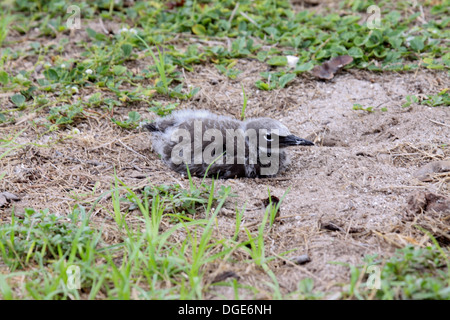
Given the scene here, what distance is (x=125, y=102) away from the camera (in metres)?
5.27

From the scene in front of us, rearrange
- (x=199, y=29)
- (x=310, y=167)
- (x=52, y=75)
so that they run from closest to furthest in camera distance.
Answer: (x=310, y=167)
(x=52, y=75)
(x=199, y=29)

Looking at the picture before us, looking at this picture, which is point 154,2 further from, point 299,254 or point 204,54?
point 299,254

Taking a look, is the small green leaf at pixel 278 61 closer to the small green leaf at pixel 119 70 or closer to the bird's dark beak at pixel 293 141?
the bird's dark beak at pixel 293 141

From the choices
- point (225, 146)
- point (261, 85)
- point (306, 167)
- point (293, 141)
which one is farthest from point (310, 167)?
point (261, 85)

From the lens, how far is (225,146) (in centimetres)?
453

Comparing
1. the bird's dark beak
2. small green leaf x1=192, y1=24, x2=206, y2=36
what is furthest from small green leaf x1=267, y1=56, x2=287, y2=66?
the bird's dark beak

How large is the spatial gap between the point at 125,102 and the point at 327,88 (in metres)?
2.30

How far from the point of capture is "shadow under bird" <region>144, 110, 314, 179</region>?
4453mm

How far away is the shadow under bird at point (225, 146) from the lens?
14.6ft

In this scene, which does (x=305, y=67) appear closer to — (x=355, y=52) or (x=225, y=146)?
(x=355, y=52)

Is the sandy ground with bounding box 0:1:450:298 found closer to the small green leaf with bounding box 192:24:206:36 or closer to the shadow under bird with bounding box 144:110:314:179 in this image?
the shadow under bird with bounding box 144:110:314:179

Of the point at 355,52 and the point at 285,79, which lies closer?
the point at 285,79

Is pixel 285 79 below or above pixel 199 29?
below

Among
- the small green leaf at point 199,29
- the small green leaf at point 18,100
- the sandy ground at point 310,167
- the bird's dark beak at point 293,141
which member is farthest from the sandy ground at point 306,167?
the small green leaf at point 199,29
